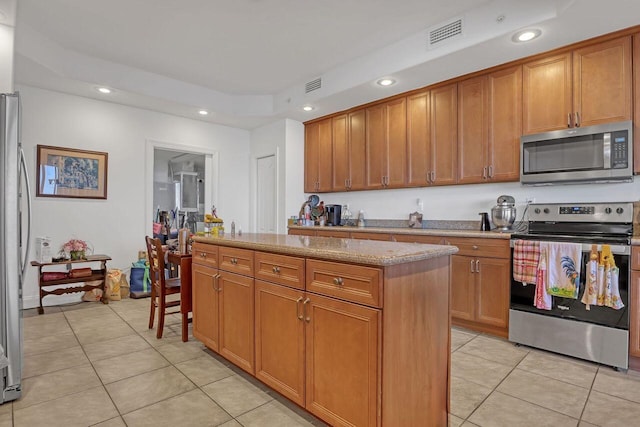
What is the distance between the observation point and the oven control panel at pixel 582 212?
2.66 m

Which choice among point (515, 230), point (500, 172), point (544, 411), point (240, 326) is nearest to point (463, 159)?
point (500, 172)

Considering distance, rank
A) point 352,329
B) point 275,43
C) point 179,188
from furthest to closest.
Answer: point 179,188
point 275,43
point 352,329

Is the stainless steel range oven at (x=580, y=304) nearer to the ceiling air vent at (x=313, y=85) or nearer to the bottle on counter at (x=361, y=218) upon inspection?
the bottle on counter at (x=361, y=218)

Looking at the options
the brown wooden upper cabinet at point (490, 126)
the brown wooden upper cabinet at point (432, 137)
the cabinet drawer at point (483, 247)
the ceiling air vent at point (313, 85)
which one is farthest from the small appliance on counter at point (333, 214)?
the cabinet drawer at point (483, 247)

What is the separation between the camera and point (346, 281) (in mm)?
1548

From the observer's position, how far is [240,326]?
2.24 metres

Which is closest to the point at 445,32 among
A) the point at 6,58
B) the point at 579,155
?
the point at 579,155

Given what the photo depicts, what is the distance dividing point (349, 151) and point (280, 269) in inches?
126

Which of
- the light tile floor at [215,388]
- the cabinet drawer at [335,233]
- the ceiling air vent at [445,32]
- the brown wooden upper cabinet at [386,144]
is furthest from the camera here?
the cabinet drawer at [335,233]

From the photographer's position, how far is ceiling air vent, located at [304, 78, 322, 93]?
4375 mm

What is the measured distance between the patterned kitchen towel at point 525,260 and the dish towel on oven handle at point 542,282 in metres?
0.02

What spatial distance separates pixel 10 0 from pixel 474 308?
170 inches

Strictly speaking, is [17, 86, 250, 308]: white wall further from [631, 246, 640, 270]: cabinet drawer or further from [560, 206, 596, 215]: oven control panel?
[631, 246, 640, 270]: cabinet drawer

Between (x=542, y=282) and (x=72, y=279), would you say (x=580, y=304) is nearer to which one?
(x=542, y=282)
